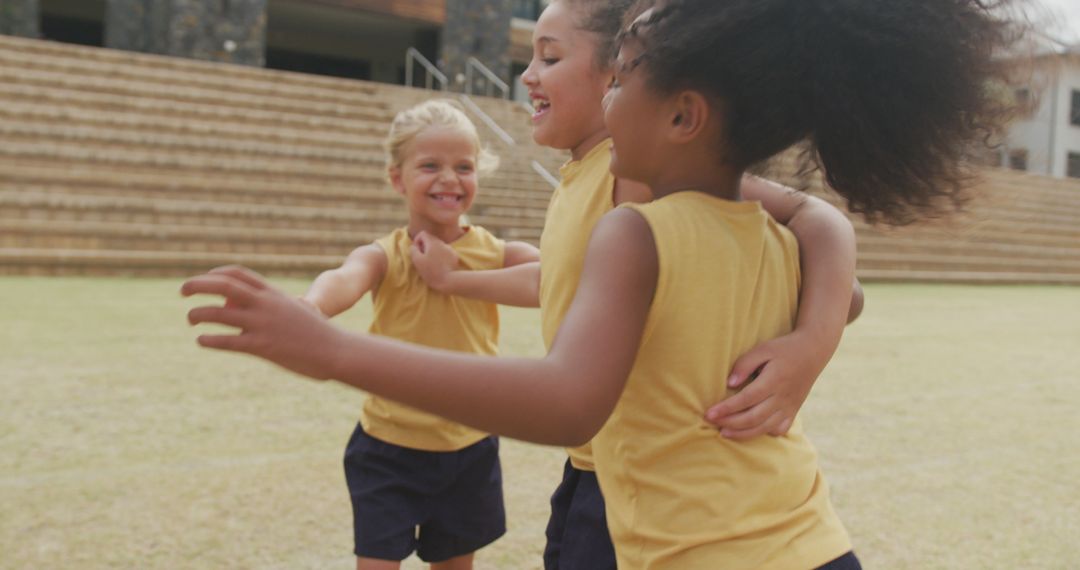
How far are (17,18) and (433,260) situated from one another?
720 inches

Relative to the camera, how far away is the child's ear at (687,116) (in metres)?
1.12

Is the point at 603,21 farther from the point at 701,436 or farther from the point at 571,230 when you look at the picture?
the point at 701,436

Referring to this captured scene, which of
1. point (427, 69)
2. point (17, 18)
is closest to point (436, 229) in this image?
point (17, 18)

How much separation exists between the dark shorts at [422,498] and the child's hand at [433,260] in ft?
1.25

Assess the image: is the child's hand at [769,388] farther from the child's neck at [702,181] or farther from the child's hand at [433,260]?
the child's hand at [433,260]

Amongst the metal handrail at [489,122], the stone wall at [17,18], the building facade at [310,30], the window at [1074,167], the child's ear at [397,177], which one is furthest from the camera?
the building facade at [310,30]

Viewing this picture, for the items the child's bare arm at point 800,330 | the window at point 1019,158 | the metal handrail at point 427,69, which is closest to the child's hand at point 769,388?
the child's bare arm at point 800,330

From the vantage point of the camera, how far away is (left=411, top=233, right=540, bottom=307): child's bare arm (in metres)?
2.06

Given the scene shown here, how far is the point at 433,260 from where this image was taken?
2156 millimetres

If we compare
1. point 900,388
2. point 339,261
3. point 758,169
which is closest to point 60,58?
point 339,261

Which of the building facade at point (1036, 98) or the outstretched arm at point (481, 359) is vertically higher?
the building facade at point (1036, 98)

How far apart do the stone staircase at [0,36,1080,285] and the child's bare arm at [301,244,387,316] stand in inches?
315

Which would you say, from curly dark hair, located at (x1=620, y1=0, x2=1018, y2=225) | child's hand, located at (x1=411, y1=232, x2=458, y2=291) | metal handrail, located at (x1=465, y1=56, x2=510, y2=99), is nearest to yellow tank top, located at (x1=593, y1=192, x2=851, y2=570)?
curly dark hair, located at (x1=620, y1=0, x2=1018, y2=225)

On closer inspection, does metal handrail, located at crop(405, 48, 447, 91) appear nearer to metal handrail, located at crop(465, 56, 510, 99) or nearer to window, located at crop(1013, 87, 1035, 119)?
metal handrail, located at crop(465, 56, 510, 99)
